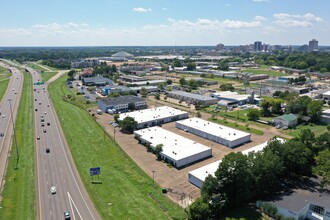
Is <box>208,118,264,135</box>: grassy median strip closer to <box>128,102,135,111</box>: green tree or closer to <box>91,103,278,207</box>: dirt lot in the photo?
<box>91,103,278,207</box>: dirt lot

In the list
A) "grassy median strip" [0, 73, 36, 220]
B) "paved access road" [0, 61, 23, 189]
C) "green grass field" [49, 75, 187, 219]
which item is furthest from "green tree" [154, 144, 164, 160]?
"paved access road" [0, 61, 23, 189]

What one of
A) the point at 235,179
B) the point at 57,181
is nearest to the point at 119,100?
the point at 57,181

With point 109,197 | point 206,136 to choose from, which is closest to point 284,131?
point 206,136

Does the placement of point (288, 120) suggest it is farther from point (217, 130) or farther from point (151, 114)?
point (151, 114)

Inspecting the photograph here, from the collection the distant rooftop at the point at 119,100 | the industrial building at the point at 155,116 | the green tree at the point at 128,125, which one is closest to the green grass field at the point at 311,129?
the industrial building at the point at 155,116

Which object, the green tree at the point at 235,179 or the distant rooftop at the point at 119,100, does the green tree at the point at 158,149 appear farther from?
the distant rooftop at the point at 119,100

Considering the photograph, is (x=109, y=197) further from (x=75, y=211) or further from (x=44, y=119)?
(x=44, y=119)
